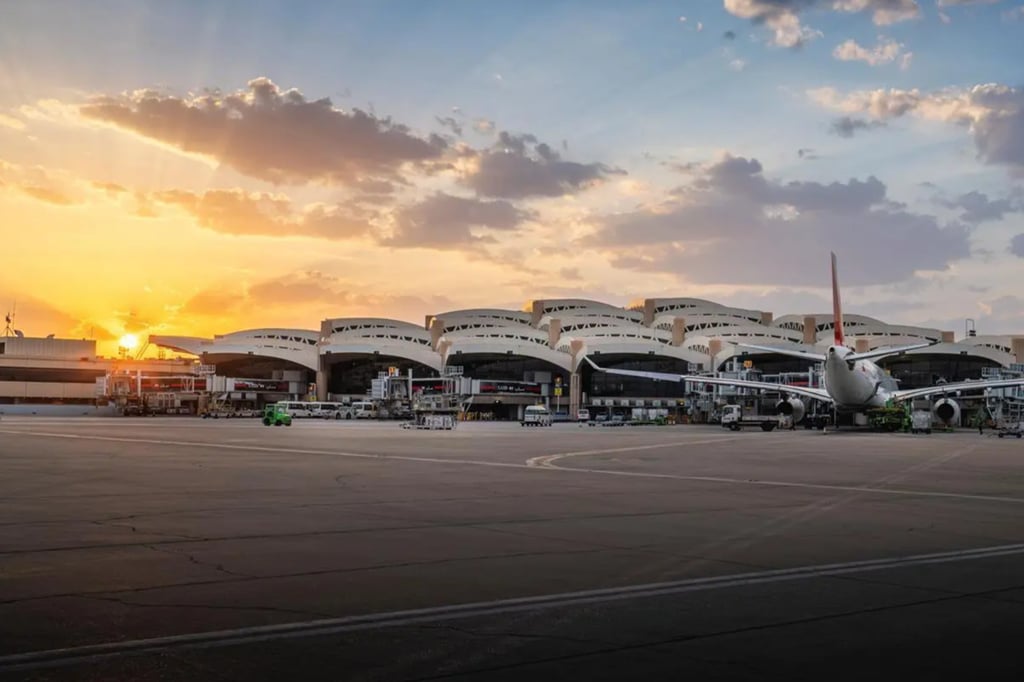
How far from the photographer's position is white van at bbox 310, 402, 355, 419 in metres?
118

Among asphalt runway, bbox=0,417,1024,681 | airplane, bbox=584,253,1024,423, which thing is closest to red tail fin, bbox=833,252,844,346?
airplane, bbox=584,253,1024,423

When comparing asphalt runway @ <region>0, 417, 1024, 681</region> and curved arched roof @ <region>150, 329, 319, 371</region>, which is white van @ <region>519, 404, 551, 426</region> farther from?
curved arched roof @ <region>150, 329, 319, 371</region>

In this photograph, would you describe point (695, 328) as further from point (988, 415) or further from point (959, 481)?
point (959, 481)

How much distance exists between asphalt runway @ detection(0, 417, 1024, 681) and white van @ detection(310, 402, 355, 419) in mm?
93870

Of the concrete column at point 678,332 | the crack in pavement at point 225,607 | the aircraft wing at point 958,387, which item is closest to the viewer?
the crack in pavement at point 225,607

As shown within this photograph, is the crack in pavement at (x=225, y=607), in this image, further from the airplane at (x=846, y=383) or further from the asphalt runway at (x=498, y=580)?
the airplane at (x=846, y=383)

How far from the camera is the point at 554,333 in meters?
164

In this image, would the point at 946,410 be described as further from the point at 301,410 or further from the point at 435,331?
the point at 435,331

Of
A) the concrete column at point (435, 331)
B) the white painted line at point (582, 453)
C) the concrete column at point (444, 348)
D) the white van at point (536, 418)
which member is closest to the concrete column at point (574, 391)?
the concrete column at point (444, 348)

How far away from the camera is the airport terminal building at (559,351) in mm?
147750

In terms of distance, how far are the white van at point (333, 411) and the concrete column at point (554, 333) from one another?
49.8 metres

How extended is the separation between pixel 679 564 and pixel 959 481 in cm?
1824

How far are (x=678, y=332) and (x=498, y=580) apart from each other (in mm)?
152134

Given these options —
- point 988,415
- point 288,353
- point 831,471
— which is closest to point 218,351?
point 288,353
